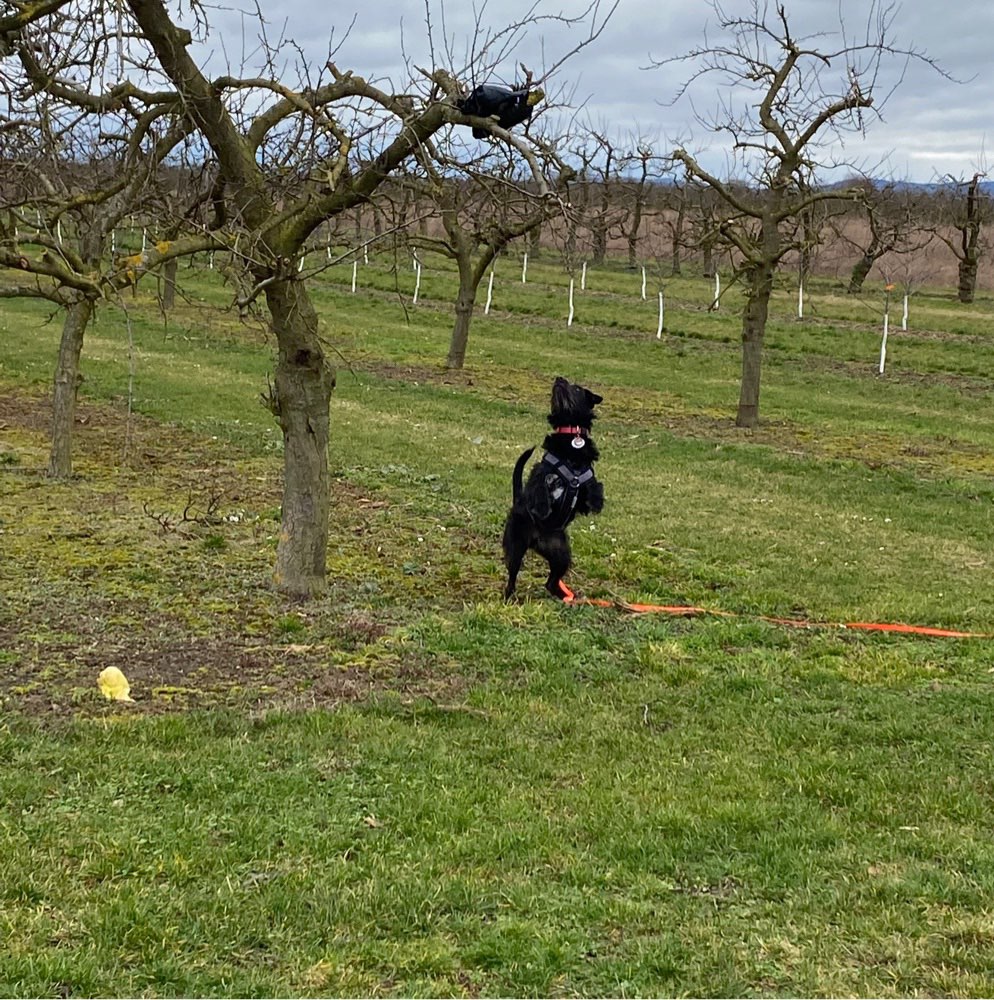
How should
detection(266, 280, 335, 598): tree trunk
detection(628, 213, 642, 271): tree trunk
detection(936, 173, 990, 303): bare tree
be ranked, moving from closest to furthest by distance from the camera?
detection(266, 280, 335, 598): tree trunk, detection(628, 213, 642, 271): tree trunk, detection(936, 173, 990, 303): bare tree

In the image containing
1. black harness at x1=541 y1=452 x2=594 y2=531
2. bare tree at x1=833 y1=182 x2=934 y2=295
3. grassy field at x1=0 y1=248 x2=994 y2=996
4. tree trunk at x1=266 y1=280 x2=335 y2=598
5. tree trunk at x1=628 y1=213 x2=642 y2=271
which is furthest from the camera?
bare tree at x1=833 y1=182 x2=934 y2=295

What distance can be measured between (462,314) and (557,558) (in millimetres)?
17405

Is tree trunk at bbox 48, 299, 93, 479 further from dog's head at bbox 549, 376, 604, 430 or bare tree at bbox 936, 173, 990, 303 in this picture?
bare tree at bbox 936, 173, 990, 303

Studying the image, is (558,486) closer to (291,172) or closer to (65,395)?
(291,172)

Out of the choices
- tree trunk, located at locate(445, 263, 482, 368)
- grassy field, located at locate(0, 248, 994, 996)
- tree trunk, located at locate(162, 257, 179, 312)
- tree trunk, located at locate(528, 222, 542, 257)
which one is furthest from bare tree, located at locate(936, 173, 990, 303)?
grassy field, located at locate(0, 248, 994, 996)

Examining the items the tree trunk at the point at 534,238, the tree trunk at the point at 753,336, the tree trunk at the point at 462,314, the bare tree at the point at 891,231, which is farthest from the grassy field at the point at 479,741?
the bare tree at the point at 891,231

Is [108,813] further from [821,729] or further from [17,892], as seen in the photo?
[821,729]

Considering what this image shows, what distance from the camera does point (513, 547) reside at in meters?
8.38

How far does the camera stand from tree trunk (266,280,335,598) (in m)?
7.64

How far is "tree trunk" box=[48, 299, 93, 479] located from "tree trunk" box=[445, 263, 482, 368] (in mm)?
13478

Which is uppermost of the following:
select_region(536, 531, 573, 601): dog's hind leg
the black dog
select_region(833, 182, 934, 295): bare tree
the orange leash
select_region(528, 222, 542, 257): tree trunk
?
select_region(833, 182, 934, 295): bare tree

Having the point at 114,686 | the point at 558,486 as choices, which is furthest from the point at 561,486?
the point at 114,686

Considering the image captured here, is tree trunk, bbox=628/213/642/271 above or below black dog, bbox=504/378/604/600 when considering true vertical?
above

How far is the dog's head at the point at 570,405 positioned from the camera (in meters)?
8.17
